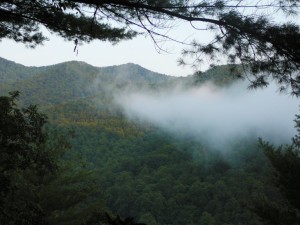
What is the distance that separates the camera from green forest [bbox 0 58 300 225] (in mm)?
6906

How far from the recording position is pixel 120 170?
78.4m

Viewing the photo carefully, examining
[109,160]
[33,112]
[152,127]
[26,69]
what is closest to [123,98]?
[152,127]

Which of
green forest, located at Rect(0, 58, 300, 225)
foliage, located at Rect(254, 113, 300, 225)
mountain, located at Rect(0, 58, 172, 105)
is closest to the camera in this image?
green forest, located at Rect(0, 58, 300, 225)

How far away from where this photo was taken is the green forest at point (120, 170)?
691 centimetres

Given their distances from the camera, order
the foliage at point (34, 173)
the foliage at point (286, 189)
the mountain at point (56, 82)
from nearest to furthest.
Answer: the foliage at point (34, 173) < the foliage at point (286, 189) < the mountain at point (56, 82)

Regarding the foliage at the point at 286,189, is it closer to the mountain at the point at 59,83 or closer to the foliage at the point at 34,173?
the foliage at the point at 34,173

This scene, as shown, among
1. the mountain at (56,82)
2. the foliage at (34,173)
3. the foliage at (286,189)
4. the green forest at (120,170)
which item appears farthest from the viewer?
the mountain at (56,82)

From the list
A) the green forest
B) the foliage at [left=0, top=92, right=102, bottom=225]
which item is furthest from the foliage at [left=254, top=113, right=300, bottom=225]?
the foliage at [left=0, top=92, right=102, bottom=225]

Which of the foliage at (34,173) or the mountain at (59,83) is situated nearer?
the foliage at (34,173)

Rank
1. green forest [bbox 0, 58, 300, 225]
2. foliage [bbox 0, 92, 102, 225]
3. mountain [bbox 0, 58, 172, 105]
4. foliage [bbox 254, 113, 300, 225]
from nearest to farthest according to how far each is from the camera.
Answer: foliage [bbox 0, 92, 102, 225]
green forest [bbox 0, 58, 300, 225]
foliage [bbox 254, 113, 300, 225]
mountain [bbox 0, 58, 172, 105]

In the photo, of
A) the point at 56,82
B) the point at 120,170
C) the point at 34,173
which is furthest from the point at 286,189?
the point at 56,82

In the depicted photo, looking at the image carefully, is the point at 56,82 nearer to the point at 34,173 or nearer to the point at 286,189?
the point at 34,173

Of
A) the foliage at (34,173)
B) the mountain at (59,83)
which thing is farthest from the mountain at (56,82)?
the foliage at (34,173)

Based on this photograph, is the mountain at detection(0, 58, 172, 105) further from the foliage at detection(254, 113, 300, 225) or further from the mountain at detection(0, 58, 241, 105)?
the foliage at detection(254, 113, 300, 225)
